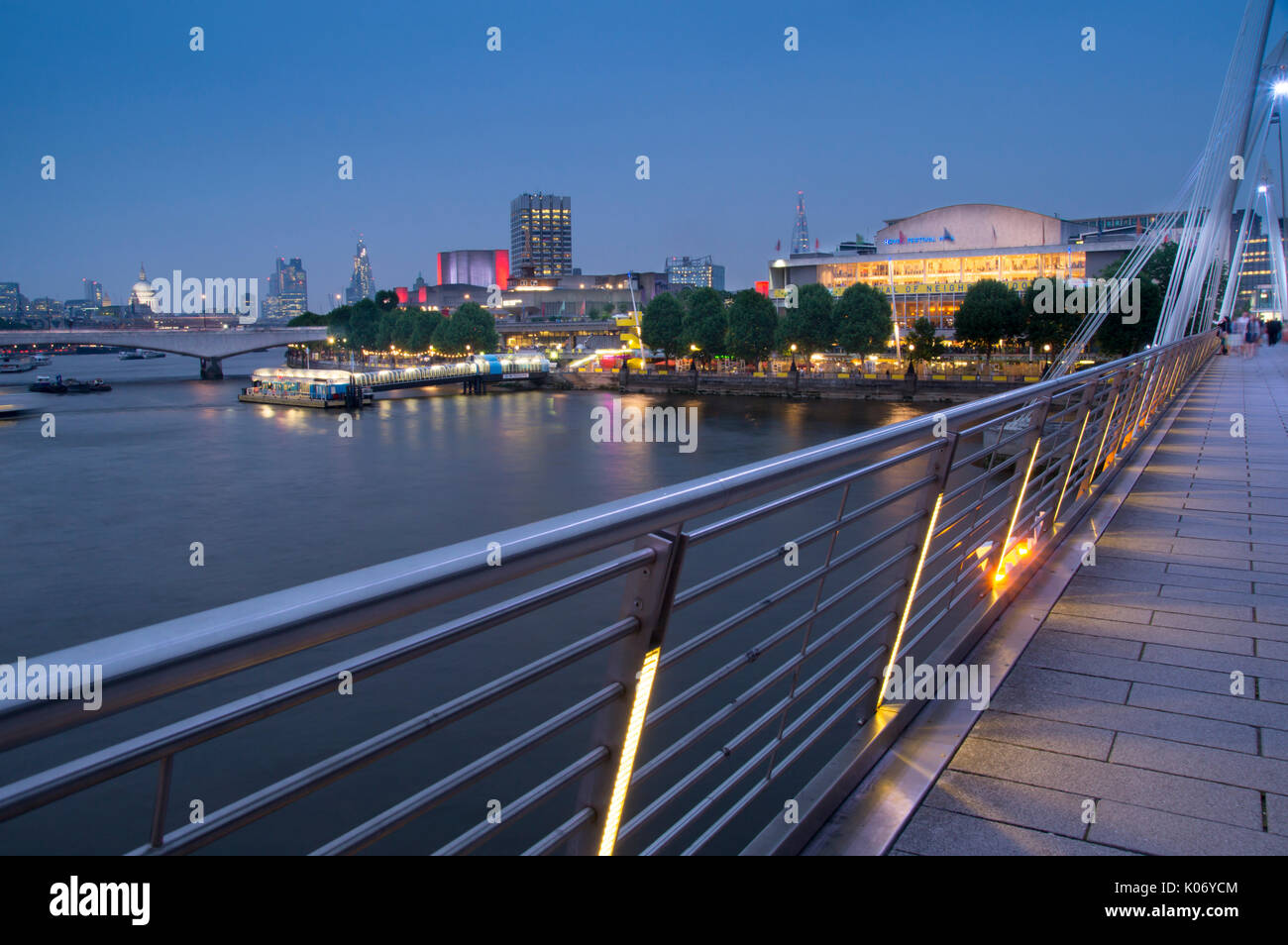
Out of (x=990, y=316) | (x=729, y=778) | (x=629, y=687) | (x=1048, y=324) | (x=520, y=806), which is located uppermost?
(x=990, y=316)

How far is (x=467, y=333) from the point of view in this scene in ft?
355

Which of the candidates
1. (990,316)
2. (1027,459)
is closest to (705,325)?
Answer: (990,316)

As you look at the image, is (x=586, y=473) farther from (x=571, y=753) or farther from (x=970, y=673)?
(x=970, y=673)

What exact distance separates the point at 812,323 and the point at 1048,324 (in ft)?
59.6

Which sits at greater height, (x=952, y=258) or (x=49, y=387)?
(x=952, y=258)

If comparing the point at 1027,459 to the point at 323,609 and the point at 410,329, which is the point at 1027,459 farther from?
the point at 410,329

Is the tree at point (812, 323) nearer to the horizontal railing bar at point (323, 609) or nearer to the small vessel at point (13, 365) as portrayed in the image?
the horizontal railing bar at point (323, 609)

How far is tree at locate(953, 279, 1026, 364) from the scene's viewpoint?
6475cm

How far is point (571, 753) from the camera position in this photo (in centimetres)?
1310

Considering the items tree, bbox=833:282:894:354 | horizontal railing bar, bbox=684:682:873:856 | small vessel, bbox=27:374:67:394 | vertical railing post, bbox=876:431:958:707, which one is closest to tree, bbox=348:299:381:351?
small vessel, bbox=27:374:67:394

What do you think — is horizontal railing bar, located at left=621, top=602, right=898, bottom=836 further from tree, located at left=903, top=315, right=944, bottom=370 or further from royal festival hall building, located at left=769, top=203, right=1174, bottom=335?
royal festival hall building, located at left=769, top=203, right=1174, bottom=335

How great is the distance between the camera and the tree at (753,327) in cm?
7731
